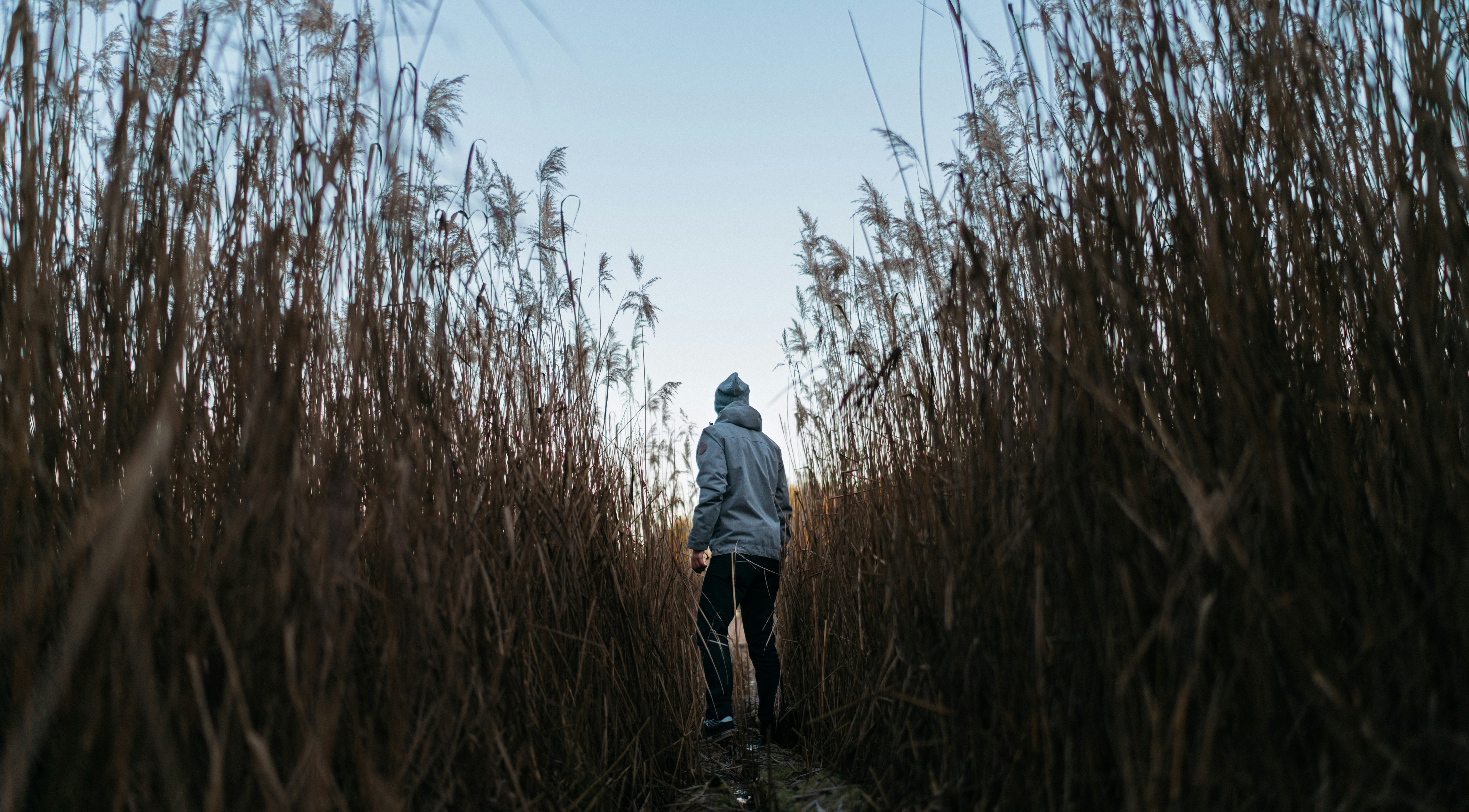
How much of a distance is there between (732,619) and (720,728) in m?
0.49

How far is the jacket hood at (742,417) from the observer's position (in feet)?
12.2

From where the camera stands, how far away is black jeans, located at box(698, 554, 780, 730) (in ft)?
10.5

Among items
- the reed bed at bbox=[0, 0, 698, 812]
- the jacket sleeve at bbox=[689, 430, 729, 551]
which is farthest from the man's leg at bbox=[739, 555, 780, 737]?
the reed bed at bbox=[0, 0, 698, 812]

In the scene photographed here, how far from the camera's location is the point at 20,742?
0.81 m

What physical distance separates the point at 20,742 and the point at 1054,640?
1.32 meters

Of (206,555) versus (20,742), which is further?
(206,555)

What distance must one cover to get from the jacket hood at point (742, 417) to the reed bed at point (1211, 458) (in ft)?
6.96

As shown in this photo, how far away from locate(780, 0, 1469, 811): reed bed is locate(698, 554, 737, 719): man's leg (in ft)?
5.46

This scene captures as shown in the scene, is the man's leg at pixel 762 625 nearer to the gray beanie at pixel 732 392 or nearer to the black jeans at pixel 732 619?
the black jeans at pixel 732 619

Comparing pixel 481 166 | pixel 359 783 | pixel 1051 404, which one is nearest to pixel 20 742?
pixel 359 783

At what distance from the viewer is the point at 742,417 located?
3.74 metres

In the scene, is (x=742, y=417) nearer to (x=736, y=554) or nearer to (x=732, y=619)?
(x=736, y=554)

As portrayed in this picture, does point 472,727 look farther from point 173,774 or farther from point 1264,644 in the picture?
point 1264,644

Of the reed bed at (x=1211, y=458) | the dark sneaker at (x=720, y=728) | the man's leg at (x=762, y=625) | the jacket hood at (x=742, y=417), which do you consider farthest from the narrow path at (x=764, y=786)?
the jacket hood at (x=742, y=417)
